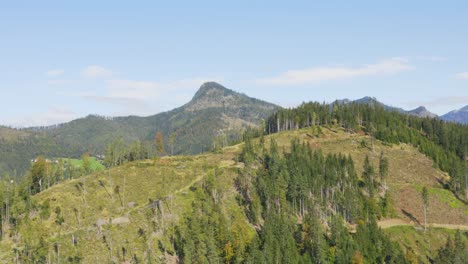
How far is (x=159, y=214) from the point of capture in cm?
13812

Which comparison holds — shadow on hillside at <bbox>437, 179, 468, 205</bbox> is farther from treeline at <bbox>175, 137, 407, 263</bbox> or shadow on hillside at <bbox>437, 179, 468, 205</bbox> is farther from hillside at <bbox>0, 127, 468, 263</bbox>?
treeline at <bbox>175, 137, 407, 263</bbox>

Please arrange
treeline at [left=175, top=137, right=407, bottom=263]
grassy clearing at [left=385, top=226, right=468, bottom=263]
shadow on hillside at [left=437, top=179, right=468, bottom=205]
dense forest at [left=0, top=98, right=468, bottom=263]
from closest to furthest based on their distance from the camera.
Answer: dense forest at [left=0, top=98, right=468, bottom=263], treeline at [left=175, top=137, right=407, bottom=263], grassy clearing at [left=385, top=226, right=468, bottom=263], shadow on hillside at [left=437, top=179, right=468, bottom=205]

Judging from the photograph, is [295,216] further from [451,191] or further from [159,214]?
[451,191]

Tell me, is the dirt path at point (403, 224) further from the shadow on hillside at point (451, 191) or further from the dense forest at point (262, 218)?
the shadow on hillside at point (451, 191)

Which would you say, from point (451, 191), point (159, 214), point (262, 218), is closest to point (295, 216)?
point (262, 218)

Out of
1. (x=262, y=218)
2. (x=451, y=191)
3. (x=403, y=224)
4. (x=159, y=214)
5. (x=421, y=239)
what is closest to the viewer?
(x=159, y=214)

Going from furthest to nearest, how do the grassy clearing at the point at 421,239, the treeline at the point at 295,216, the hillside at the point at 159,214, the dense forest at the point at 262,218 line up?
1. the grassy clearing at the point at 421,239
2. the treeline at the point at 295,216
3. the dense forest at the point at 262,218
4. the hillside at the point at 159,214

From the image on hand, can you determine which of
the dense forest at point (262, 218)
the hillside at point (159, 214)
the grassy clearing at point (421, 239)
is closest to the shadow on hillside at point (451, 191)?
the hillside at point (159, 214)

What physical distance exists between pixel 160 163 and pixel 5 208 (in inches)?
2746

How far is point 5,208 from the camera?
13112 cm

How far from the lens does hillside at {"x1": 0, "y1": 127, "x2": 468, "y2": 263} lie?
11788 cm


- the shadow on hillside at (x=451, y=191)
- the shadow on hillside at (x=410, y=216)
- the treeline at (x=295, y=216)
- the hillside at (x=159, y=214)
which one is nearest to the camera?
the hillside at (x=159, y=214)

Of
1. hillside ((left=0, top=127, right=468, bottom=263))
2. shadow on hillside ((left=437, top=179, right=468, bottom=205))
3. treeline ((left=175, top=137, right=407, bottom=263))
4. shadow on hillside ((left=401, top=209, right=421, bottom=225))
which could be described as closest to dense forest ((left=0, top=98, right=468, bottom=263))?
treeline ((left=175, top=137, right=407, bottom=263))

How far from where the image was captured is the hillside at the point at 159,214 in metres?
118
